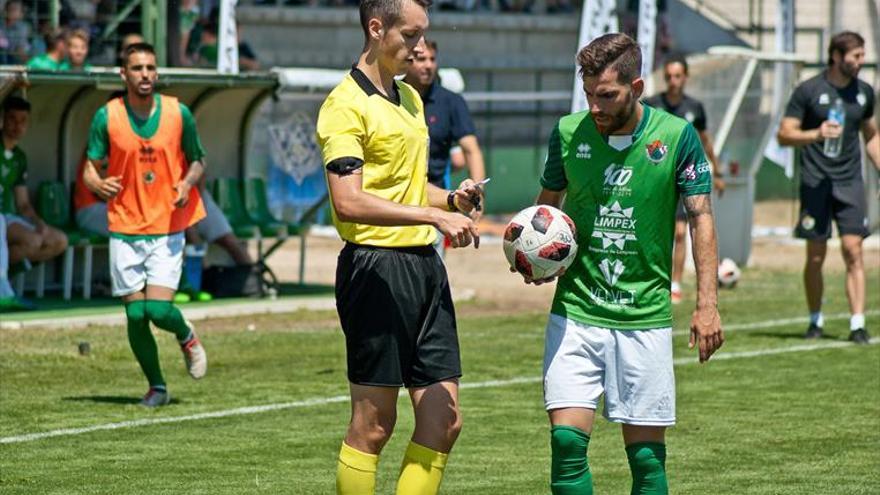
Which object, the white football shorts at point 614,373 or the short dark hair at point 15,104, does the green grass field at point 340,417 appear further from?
the short dark hair at point 15,104

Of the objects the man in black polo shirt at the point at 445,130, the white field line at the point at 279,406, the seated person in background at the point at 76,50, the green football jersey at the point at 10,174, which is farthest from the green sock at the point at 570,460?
the seated person in background at the point at 76,50

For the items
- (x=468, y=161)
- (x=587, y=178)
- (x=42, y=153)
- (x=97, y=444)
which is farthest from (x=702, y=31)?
(x=587, y=178)

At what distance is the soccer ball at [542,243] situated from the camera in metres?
6.67

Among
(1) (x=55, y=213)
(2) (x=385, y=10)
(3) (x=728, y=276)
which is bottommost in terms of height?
(3) (x=728, y=276)

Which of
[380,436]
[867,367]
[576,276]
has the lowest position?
[867,367]

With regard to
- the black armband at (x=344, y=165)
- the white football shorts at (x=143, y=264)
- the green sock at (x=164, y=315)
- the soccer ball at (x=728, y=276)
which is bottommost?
the soccer ball at (x=728, y=276)

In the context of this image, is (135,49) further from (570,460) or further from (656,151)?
(570,460)

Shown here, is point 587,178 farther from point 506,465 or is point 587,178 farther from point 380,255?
point 506,465

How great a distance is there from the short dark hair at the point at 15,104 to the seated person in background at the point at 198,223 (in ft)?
4.02

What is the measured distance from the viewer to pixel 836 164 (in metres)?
13.7

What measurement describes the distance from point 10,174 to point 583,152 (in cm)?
1019

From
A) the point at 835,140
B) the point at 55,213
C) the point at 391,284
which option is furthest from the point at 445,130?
the point at 391,284

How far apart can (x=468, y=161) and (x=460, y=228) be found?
22.7 ft

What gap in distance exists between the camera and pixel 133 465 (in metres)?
9.05
